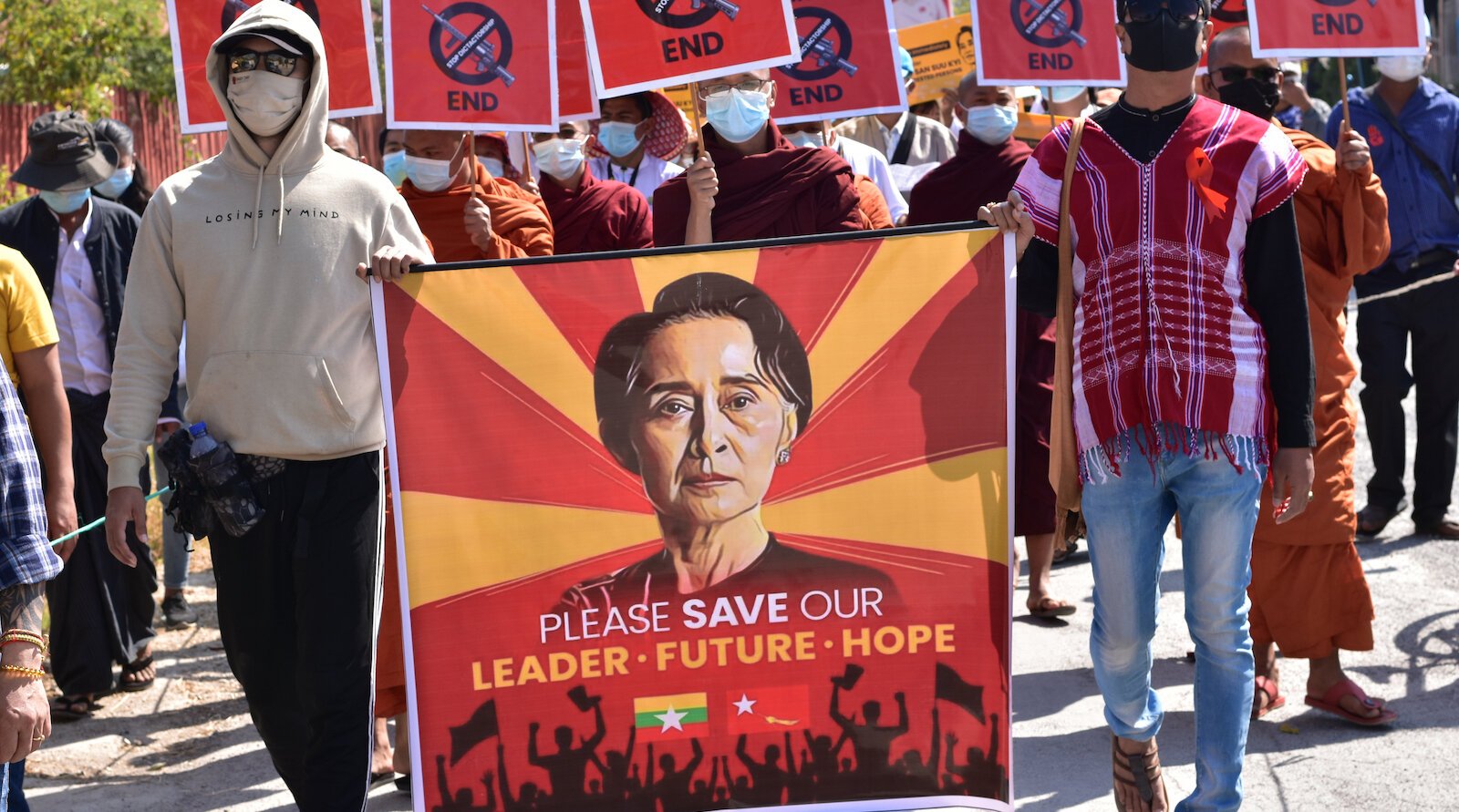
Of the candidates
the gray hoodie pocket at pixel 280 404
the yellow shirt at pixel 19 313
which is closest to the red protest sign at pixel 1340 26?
the gray hoodie pocket at pixel 280 404

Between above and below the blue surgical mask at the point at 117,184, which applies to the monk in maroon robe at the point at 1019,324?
below

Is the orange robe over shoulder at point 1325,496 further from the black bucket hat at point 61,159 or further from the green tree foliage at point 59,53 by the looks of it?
the green tree foliage at point 59,53

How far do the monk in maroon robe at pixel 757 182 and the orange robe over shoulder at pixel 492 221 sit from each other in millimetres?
456

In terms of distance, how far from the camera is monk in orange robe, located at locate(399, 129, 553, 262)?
17.7ft

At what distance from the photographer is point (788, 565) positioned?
3959mm

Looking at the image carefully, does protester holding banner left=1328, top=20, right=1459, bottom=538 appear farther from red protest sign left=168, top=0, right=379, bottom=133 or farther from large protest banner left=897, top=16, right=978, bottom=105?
red protest sign left=168, top=0, right=379, bottom=133

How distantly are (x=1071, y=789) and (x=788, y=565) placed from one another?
1.27 m

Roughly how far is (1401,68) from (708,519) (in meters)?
5.00

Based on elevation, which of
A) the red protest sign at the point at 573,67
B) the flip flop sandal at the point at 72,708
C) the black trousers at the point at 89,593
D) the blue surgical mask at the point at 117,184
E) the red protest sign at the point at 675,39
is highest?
the red protest sign at the point at 573,67

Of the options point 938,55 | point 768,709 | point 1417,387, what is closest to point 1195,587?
point 768,709

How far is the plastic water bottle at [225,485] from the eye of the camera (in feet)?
12.8

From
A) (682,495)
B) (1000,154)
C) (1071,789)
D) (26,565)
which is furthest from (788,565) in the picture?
(1000,154)

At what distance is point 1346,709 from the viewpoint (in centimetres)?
503

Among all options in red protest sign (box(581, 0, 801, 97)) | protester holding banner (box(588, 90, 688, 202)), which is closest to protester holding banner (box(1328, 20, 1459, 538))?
protester holding banner (box(588, 90, 688, 202))
